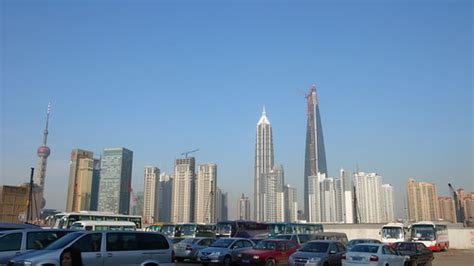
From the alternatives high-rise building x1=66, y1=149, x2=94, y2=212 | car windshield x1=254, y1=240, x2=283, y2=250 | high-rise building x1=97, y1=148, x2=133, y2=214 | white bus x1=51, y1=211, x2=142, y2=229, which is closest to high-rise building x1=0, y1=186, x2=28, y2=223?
high-rise building x1=66, y1=149, x2=94, y2=212

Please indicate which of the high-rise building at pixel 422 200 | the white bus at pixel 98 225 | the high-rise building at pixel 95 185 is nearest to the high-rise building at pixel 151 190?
the high-rise building at pixel 95 185

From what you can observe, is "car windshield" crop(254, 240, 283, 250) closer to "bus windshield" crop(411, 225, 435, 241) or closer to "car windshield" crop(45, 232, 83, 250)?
"car windshield" crop(45, 232, 83, 250)

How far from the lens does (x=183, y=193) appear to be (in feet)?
439

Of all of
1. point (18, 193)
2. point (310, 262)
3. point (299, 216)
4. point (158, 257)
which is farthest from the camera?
point (299, 216)

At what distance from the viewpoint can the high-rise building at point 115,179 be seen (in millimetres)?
134738

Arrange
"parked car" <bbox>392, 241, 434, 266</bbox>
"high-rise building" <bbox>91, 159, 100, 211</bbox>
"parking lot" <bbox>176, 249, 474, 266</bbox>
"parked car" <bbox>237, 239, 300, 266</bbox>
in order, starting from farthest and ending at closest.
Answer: "high-rise building" <bbox>91, 159, 100, 211</bbox>
"parking lot" <bbox>176, 249, 474, 266</bbox>
"parked car" <bbox>392, 241, 434, 266</bbox>
"parked car" <bbox>237, 239, 300, 266</bbox>

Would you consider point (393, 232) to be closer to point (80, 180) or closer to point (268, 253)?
point (268, 253)

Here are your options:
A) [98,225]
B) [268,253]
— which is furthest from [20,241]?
[98,225]

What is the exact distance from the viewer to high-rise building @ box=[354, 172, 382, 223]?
135m

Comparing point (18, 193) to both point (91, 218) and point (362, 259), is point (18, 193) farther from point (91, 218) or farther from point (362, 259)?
point (362, 259)

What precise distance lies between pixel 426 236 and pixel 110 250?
35.7m

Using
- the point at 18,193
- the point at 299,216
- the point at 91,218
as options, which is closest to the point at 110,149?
the point at 18,193

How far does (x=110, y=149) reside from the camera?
465 feet

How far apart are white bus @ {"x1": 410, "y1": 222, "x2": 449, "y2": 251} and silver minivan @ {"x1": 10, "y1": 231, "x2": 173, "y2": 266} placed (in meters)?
33.2
